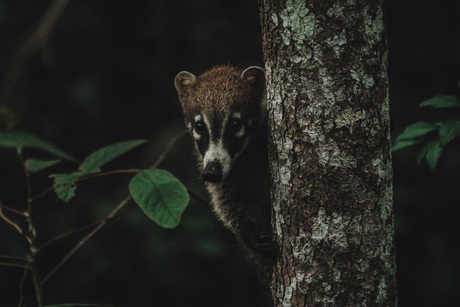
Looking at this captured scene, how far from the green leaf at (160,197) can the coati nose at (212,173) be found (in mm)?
368

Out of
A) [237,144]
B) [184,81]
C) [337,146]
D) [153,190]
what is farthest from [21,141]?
[337,146]

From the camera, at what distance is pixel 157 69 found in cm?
550

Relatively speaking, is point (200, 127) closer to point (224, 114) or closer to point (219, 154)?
point (224, 114)

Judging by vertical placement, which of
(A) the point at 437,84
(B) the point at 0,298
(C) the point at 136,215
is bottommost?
(B) the point at 0,298

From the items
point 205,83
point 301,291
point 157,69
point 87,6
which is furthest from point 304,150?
point 87,6

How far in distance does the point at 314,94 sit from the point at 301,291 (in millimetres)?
662

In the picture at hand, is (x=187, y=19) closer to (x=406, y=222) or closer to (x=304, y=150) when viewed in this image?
(x=406, y=222)

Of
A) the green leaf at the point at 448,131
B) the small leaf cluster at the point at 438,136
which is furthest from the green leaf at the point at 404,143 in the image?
the green leaf at the point at 448,131

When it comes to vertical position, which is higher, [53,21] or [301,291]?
[53,21]

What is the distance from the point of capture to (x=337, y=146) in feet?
6.89

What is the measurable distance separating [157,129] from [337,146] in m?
3.62

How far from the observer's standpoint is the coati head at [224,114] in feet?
9.50

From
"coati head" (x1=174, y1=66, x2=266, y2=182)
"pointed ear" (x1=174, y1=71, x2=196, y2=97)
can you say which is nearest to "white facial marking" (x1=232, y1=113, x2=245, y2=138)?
"coati head" (x1=174, y1=66, x2=266, y2=182)

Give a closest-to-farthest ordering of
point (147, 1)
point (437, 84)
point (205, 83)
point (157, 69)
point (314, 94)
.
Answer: point (314, 94) < point (205, 83) < point (437, 84) < point (157, 69) < point (147, 1)
